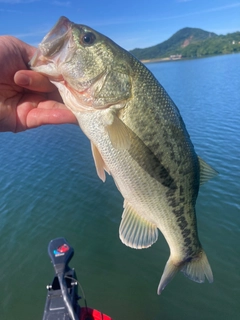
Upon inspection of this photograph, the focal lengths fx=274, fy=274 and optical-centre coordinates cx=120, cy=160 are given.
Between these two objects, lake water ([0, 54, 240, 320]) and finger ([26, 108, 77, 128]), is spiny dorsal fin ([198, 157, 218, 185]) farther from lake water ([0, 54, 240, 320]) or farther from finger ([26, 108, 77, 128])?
lake water ([0, 54, 240, 320])

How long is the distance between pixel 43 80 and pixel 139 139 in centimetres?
143

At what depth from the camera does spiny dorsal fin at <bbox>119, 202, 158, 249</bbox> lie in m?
3.16

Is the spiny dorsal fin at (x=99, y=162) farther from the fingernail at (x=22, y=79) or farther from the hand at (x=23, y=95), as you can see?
the fingernail at (x=22, y=79)

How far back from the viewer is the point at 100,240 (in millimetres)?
10422

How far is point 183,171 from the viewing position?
2.91 m

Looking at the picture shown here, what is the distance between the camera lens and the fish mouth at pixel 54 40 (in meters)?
2.66

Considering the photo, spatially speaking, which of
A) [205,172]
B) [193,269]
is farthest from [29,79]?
[193,269]

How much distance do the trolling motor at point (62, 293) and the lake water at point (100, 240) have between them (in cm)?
412

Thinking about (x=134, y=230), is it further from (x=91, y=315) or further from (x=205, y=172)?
(x=91, y=315)

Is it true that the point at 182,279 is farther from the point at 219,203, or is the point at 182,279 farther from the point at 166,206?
the point at 166,206

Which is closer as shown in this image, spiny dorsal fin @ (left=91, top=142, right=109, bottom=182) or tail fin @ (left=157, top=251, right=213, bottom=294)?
spiny dorsal fin @ (left=91, top=142, right=109, bottom=182)

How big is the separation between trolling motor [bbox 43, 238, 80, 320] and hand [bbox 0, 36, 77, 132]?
230cm

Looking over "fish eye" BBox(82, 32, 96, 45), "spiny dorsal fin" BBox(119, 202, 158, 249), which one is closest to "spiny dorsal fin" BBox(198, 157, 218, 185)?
"spiny dorsal fin" BBox(119, 202, 158, 249)

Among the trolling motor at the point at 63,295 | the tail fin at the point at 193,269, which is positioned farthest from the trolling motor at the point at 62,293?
the tail fin at the point at 193,269
